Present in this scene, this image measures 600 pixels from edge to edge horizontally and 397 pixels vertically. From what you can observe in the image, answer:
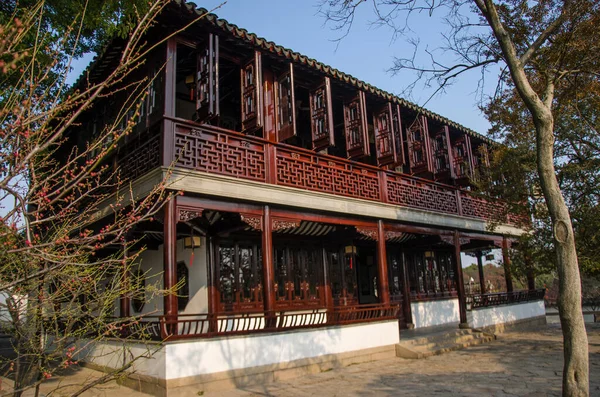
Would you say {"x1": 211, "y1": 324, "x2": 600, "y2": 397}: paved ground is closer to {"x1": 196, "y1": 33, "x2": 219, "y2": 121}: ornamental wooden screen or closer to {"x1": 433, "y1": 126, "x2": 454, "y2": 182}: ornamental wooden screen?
→ {"x1": 196, "y1": 33, "x2": 219, "y2": 121}: ornamental wooden screen

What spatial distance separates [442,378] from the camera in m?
7.34

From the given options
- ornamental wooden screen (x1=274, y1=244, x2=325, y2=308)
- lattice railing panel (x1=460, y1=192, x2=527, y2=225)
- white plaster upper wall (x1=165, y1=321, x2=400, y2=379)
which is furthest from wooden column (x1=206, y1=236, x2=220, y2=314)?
lattice railing panel (x1=460, y1=192, x2=527, y2=225)

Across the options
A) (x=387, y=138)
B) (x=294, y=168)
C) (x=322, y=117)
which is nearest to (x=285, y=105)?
(x=322, y=117)

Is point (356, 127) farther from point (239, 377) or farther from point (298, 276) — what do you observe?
point (239, 377)

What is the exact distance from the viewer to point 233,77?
9281mm

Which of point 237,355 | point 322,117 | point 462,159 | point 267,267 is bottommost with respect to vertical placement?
point 237,355

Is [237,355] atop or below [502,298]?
below

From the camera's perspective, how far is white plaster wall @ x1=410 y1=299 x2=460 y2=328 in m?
13.4

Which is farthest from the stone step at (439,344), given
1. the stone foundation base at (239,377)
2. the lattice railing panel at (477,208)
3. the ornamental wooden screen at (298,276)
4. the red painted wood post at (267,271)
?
the red painted wood post at (267,271)

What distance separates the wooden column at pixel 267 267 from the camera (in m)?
7.76

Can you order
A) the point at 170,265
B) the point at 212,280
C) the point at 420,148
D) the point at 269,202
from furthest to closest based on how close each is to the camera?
the point at 420,148 → the point at 212,280 → the point at 269,202 → the point at 170,265

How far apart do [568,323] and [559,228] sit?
0.84m

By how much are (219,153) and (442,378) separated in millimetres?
5074

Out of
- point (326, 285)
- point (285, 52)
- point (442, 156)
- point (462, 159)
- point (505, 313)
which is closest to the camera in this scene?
point (285, 52)
